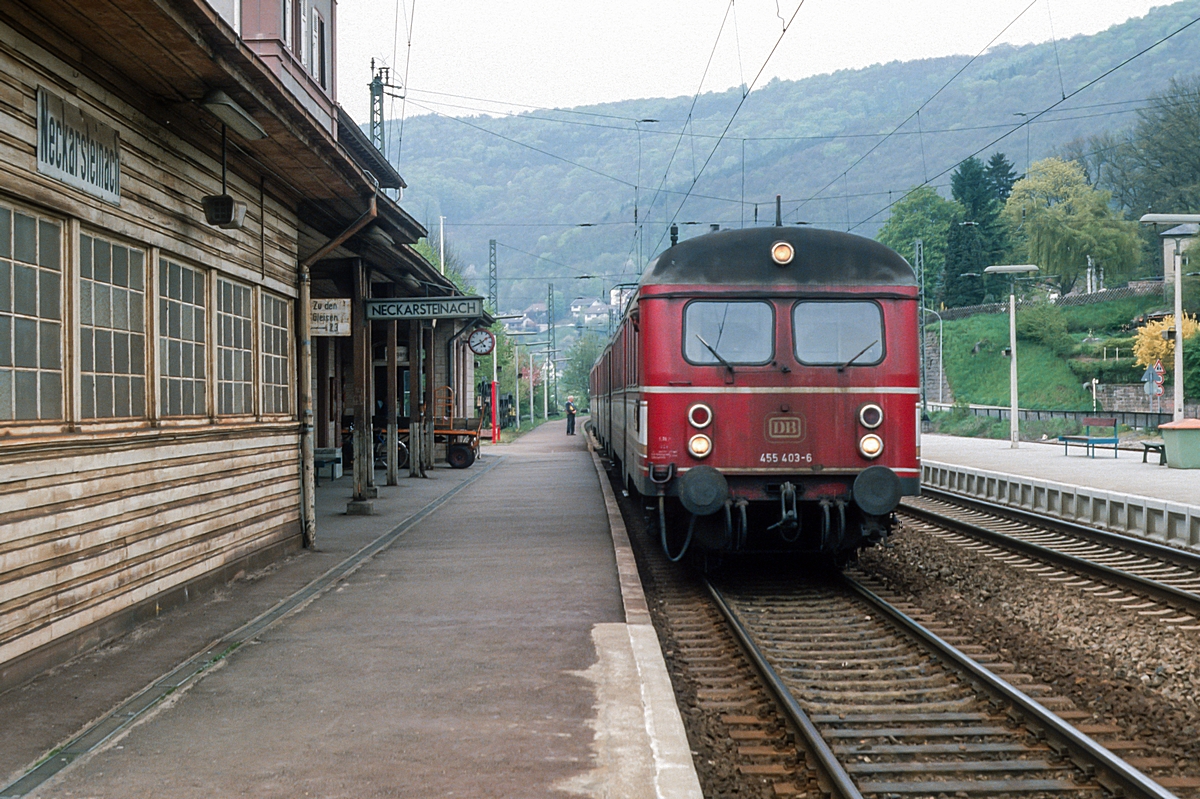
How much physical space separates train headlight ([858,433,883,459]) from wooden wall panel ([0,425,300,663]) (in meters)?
5.28

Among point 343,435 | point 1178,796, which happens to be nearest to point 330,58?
point 343,435

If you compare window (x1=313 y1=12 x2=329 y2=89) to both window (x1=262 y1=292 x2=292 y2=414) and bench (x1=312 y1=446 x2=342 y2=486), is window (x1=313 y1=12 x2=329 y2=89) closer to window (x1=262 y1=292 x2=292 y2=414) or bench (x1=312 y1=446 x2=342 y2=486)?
bench (x1=312 y1=446 x2=342 y2=486)

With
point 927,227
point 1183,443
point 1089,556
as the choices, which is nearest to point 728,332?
point 1089,556

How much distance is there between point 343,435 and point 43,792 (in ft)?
71.3

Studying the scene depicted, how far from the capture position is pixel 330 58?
66.7 feet

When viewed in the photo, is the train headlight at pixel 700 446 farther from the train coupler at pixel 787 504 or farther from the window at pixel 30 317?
the window at pixel 30 317

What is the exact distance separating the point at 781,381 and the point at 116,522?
16.7 feet

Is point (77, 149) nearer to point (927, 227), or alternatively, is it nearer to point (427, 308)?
point (427, 308)

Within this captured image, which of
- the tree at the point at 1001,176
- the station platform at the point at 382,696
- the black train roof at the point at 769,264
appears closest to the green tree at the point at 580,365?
the tree at the point at 1001,176

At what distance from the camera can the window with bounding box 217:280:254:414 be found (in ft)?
31.8

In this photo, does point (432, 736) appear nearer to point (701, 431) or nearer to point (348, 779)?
point (348, 779)

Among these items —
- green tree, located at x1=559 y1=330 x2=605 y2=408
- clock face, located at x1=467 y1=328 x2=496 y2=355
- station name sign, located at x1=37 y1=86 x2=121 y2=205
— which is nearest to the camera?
station name sign, located at x1=37 y1=86 x2=121 y2=205

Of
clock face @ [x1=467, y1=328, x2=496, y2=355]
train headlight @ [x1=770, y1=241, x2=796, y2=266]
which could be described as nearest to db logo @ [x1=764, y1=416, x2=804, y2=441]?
train headlight @ [x1=770, y1=241, x2=796, y2=266]

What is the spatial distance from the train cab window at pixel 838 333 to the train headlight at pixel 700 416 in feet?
2.90
